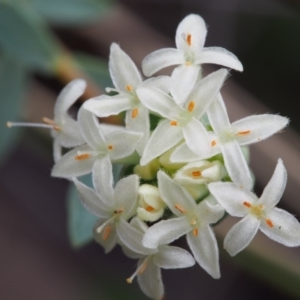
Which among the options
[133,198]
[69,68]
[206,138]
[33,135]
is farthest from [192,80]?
[33,135]

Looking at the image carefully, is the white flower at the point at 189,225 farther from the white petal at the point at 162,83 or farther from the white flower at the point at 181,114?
the white petal at the point at 162,83

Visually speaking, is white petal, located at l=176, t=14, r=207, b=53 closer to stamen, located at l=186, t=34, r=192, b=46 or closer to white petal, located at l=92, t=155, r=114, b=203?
stamen, located at l=186, t=34, r=192, b=46

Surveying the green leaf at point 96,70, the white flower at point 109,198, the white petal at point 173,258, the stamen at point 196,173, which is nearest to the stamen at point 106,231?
the white flower at point 109,198

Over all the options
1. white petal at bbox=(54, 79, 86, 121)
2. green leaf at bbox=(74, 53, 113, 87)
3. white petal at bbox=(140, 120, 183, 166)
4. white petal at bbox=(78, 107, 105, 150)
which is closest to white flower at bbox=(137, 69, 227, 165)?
white petal at bbox=(140, 120, 183, 166)

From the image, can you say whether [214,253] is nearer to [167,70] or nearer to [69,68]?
[69,68]

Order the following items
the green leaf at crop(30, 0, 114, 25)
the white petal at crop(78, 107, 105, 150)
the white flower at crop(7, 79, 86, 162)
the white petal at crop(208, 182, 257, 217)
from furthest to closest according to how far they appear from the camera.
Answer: the green leaf at crop(30, 0, 114, 25) < the white flower at crop(7, 79, 86, 162) < the white petal at crop(78, 107, 105, 150) < the white petal at crop(208, 182, 257, 217)

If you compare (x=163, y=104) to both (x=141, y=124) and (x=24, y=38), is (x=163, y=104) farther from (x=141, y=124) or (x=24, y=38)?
(x=24, y=38)
